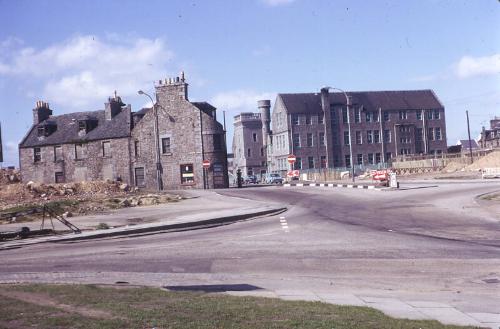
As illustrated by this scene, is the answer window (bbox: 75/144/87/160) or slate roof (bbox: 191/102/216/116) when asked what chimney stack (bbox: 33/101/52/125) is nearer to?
window (bbox: 75/144/87/160)

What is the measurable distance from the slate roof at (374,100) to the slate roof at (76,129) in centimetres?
3544

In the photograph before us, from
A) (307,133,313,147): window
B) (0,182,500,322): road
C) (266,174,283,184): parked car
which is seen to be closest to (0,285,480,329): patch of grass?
(0,182,500,322): road

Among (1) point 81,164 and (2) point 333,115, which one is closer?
(1) point 81,164

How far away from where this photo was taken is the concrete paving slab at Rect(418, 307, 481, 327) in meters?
7.52

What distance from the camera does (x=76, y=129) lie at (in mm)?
67875

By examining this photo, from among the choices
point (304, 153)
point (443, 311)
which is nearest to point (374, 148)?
point (304, 153)

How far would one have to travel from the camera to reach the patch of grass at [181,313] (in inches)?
275

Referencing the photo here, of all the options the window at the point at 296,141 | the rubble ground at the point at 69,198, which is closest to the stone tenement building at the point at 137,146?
the rubble ground at the point at 69,198

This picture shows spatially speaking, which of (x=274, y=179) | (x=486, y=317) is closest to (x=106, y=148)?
(x=274, y=179)

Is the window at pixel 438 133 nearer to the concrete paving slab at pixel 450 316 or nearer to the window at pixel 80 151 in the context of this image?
the window at pixel 80 151

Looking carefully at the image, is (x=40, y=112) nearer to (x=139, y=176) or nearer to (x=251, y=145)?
(x=139, y=176)

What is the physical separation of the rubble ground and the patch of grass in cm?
1862

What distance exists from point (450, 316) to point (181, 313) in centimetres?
342

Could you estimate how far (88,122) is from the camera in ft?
220
